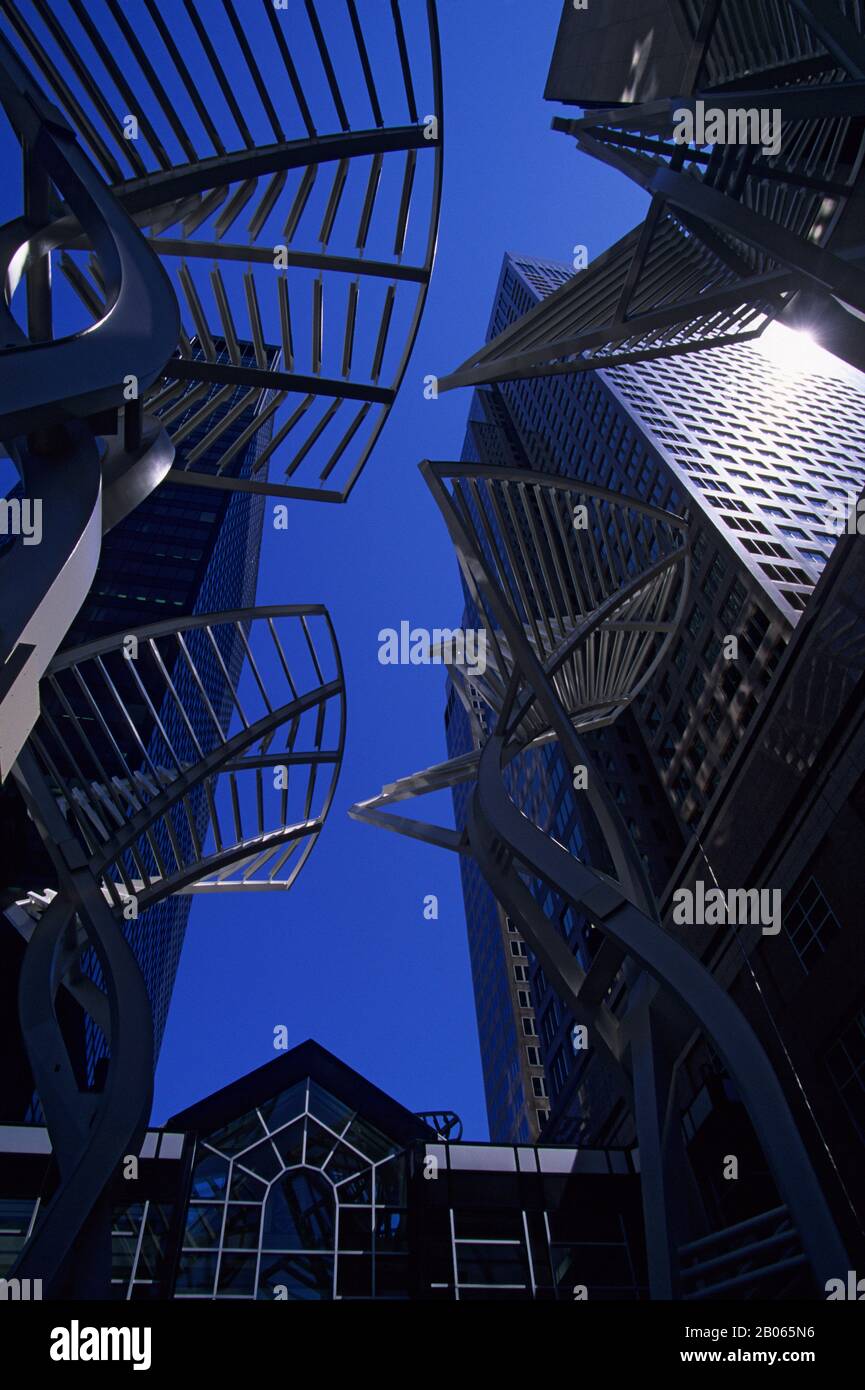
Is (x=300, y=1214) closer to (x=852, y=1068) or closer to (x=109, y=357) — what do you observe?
(x=852, y=1068)

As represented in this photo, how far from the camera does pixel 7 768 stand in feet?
16.1

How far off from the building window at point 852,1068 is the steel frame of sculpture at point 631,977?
30.0 ft

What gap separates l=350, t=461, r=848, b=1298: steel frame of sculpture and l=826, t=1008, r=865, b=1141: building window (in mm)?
9132

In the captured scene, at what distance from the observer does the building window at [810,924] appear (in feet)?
67.5

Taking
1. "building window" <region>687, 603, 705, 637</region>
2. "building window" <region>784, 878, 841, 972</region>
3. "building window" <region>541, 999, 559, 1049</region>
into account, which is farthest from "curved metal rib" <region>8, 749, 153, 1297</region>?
"building window" <region>541, 999, 559, 1049</region>

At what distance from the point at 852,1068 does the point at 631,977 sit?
32.0ft

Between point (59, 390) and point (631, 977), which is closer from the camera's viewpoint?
point (59, 390)

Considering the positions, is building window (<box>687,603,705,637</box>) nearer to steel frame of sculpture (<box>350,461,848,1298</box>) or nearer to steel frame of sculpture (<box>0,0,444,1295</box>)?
steel frame of sculpture (<box>350,461,848,1298</box>)

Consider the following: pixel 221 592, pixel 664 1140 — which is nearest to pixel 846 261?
pixel 664 1140

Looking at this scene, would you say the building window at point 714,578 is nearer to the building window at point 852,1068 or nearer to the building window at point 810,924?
the building window at point 810,924

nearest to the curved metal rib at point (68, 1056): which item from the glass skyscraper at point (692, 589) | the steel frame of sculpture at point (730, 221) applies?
the steel frame of sculpture at point (730, 221)

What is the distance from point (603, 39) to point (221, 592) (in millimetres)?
62640

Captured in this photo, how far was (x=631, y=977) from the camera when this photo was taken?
12.5 m

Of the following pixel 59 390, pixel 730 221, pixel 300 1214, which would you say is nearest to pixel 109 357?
pixel 59 390
